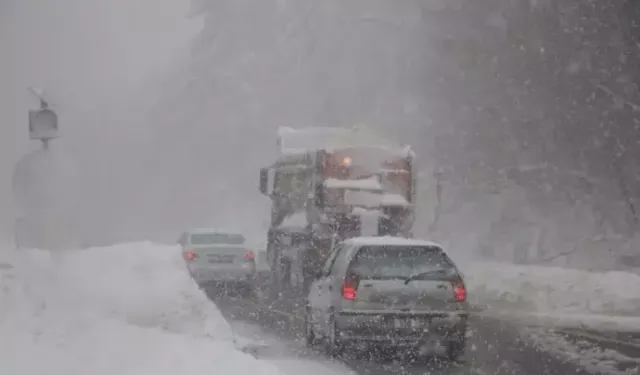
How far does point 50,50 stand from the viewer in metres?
11.1

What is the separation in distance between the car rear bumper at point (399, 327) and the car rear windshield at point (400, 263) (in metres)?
0.43

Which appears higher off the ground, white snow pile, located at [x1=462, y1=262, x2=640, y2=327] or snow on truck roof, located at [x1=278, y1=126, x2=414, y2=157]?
snow on truck roof, located at [x1=278, y1=126, x2=414, y2=157]

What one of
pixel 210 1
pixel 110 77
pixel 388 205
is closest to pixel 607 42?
pixel 388 205

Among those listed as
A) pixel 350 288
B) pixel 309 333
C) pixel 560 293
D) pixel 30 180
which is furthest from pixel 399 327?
pixel 560 293

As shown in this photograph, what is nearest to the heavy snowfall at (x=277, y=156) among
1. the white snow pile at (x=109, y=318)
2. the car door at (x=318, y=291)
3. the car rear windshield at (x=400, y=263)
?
the white snow pile at (x=109, y=318)

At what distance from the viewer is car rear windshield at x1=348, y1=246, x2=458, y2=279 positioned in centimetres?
1038

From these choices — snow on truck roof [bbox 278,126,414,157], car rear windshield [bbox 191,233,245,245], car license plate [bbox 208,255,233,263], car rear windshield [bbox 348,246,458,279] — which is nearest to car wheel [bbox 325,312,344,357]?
car rear windshield [bbox 348,246,458,279]

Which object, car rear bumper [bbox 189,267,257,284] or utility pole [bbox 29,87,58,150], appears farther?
car rear bumper [bbox 189,267,257,284]

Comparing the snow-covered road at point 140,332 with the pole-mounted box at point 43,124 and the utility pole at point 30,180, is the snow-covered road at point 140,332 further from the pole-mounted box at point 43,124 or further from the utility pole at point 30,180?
the pole-mounted box at point 43,124

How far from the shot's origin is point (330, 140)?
52.5 feet

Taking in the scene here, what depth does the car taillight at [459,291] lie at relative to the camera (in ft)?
33.7

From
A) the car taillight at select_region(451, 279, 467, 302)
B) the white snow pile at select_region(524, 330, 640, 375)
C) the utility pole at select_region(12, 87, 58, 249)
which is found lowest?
the white snow pile at select_region(524, 330, 640, 375)

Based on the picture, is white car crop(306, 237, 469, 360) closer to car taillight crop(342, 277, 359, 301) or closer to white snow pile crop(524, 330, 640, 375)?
car taillight crop(342, 277, 359, 301)

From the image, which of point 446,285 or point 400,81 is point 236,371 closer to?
point 446,285
